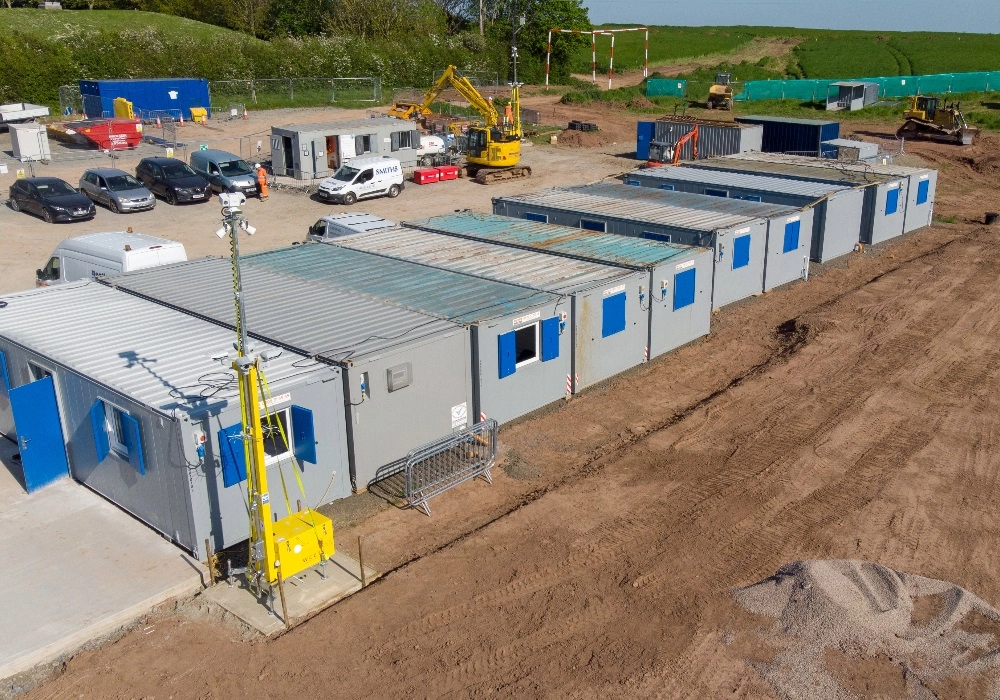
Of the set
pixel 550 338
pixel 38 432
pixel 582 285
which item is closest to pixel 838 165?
pixel 582 285

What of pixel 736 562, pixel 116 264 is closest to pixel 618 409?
pixel 736 562

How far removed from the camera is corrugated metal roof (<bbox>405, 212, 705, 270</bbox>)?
68.0ft

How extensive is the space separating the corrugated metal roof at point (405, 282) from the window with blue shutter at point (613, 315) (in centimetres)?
150

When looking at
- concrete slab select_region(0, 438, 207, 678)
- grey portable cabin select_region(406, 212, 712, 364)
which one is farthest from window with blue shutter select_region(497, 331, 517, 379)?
concrete slab select_region(0, 438, 207, 678)

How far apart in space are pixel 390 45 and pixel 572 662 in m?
73.4

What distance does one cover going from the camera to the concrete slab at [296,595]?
11.5 m

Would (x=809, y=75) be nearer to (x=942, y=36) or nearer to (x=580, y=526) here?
(x=942, y=36)

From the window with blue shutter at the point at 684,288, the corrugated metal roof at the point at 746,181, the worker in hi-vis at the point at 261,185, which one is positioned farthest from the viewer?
the worker in hi-vis at the point at 261,185

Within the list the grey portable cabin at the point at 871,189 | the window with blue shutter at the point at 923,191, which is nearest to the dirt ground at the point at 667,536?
the grey portable cabin at the point at 871,189

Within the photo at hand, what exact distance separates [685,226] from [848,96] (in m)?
49.5

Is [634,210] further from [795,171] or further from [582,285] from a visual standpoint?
[795,171]

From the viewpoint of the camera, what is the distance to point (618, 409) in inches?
711

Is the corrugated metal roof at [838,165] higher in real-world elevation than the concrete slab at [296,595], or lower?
higher

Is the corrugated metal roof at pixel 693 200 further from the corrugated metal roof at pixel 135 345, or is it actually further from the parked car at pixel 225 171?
the corrugated metal roof at pixel 135 345
